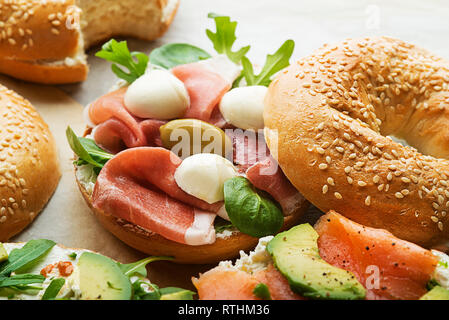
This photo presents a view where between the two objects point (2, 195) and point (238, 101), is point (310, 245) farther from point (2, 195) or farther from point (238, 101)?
point (2, 195)

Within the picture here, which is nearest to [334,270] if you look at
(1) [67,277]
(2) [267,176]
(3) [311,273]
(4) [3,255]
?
(3) [311,273]

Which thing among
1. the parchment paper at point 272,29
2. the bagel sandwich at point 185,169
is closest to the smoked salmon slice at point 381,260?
the bagel sandwich at point 185,169

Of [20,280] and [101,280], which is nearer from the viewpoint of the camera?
[101,280]

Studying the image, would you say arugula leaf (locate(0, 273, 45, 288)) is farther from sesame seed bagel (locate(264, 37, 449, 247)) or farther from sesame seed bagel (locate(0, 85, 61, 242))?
sesame seed bagel (locate(264, 37, 449, 247))

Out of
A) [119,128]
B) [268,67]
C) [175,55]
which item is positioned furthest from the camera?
[175,55]

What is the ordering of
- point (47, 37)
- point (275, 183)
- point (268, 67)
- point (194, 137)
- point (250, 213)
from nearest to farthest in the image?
point (250, 213)
point (275, 183)
point (194, 137)
point (268, 67)
point (47, 37)

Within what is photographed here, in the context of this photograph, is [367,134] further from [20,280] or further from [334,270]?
[20,280]
